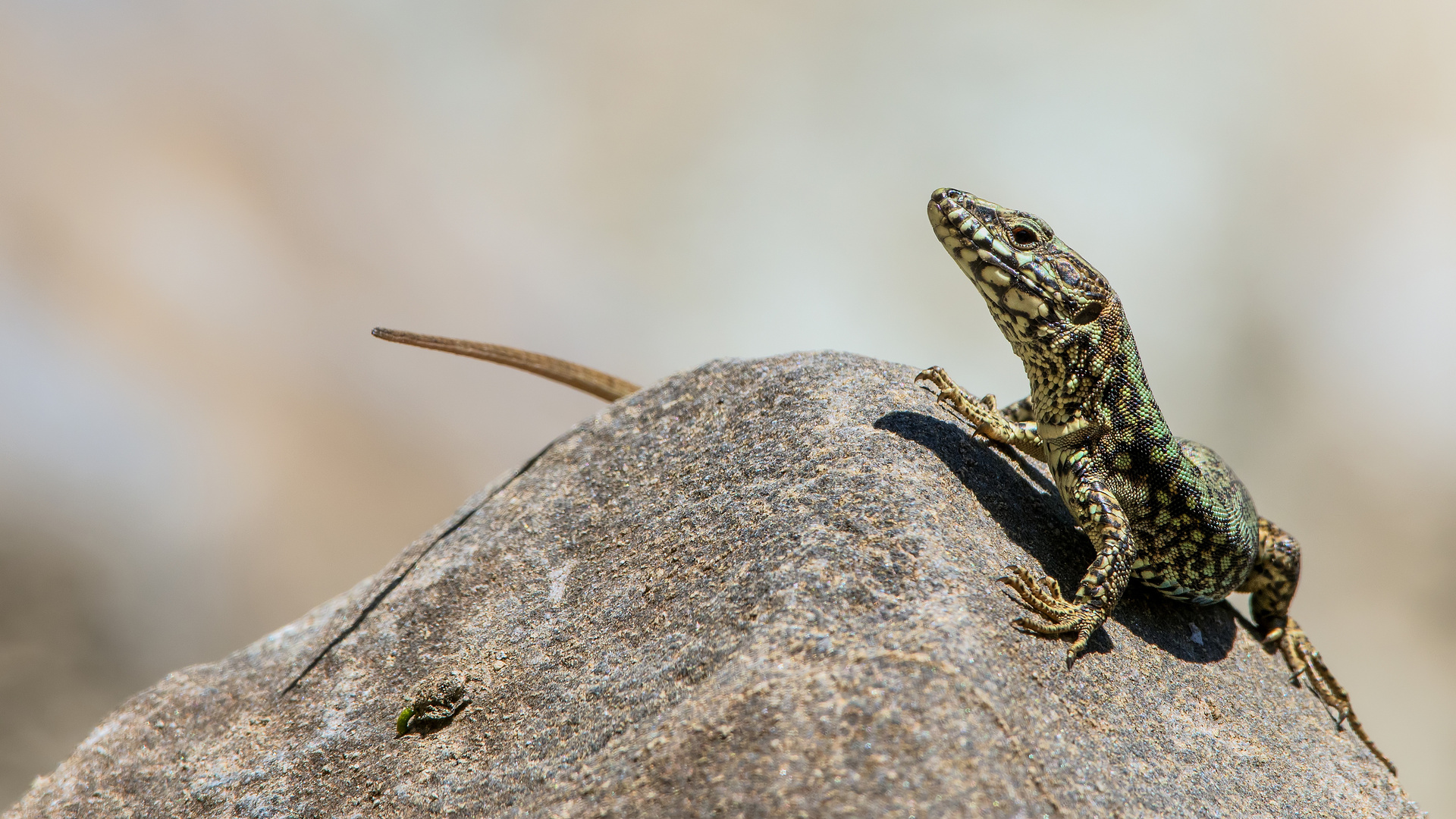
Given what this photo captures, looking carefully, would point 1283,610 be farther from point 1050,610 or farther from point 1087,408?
point 1050,610

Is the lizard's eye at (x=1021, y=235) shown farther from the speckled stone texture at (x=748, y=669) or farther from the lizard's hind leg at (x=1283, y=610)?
the lizard's hind leg at (x=1283, y=610)

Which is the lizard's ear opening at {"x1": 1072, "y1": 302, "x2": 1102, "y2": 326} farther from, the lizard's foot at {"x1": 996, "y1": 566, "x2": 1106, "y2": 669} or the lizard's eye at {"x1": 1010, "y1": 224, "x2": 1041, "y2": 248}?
the lizard's foot at {"x1": 996, "y1": 566, "x2": 1106, "y2": 669}

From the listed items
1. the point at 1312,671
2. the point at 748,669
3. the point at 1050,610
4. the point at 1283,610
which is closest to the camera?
the point at 748,669

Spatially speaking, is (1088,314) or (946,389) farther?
(946,389)

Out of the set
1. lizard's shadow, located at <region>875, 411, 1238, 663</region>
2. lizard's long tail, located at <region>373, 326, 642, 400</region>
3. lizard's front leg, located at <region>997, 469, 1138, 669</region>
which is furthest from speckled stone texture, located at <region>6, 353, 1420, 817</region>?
lizard's long tail, located at <region>373, 326, 642, 400</region>

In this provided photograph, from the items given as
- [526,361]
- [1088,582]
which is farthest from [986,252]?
[526,361]

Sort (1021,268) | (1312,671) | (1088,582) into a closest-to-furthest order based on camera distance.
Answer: (1088,582) → (1021,268) → (1312,671)

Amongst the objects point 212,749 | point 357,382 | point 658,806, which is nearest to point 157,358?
point 357,382

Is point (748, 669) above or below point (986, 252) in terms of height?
below
